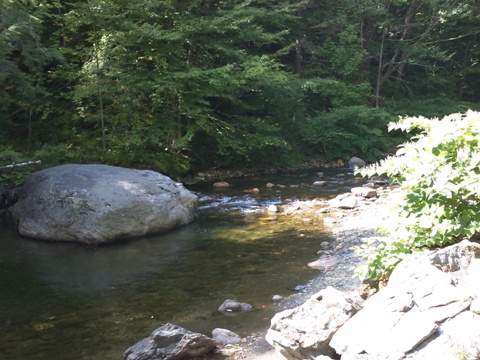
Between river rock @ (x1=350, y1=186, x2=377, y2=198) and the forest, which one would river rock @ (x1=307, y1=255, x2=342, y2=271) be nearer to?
river rock @ (x1=350, y1=186, x2=377, y2=198)

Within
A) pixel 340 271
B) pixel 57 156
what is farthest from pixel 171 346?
pixel 57 156

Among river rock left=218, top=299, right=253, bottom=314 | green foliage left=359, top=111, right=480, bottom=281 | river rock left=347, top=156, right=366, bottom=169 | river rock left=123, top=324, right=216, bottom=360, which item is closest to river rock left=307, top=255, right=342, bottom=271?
river rock left=218, top=299, right=253, bottom=314

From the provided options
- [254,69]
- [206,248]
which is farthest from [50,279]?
Answer: [254,69]

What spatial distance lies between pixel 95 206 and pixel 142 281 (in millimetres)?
2526

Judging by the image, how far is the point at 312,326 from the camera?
3604 mm

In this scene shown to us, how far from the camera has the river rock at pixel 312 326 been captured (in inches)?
138

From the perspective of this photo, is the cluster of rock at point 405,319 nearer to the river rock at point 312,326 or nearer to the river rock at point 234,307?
the river rock at point 312,326

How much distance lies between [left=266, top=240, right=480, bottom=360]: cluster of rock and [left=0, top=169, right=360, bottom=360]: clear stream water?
3.97 feet

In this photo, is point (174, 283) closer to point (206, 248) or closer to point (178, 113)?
point (206, 248)

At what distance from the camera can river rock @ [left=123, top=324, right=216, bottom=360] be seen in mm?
4137

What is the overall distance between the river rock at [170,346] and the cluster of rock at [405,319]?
798 millimetres

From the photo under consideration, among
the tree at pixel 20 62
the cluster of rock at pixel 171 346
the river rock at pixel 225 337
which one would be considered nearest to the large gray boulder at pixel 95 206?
the tree at pixel 20 62

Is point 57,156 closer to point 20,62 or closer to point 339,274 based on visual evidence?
point 20,62

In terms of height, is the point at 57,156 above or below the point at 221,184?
above
